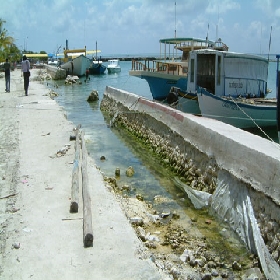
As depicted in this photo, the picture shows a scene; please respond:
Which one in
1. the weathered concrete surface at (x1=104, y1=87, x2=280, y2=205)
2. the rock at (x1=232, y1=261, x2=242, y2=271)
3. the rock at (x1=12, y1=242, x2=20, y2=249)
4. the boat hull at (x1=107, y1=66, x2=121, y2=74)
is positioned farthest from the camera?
the boat hull at (x1=107, y1=66, x2=121, y2=74)

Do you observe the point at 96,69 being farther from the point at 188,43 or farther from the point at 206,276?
the point at 206,276

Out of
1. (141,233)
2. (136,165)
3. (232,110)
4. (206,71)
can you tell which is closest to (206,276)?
(141,233)

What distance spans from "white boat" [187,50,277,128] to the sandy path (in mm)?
6837

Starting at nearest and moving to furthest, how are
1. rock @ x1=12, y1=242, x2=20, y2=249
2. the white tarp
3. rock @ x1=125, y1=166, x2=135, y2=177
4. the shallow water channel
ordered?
rock @ x1=12, y1=242, x2=20, y2=249
the white tarp
the shallow water channel
rock @ x1=125, y1=166, x2=135, y2=177

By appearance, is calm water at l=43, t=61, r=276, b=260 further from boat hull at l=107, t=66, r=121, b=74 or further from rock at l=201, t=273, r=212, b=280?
boat hull at l=107, t=66, r=121, b=74

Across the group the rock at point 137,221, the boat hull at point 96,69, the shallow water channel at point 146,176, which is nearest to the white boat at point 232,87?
the shallow water channel at point 146,176

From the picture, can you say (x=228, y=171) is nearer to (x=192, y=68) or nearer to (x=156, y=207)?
(x=156, y=207)

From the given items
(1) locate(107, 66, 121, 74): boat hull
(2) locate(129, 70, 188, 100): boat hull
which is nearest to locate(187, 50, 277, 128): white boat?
(2) locate(129, 70, 188, 100): boat hull

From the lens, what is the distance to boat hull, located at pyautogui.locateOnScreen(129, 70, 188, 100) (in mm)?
18516

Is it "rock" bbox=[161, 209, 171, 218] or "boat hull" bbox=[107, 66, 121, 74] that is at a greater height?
"boat hull" bbox=[107, 66, 121, 74]

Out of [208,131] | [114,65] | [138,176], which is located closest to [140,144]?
[138,176]

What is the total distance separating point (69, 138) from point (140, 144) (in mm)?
3177

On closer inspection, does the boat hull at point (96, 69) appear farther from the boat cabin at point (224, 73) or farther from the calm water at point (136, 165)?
the boat cabin at point (224, 73)

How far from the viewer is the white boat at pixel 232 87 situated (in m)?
13.6
